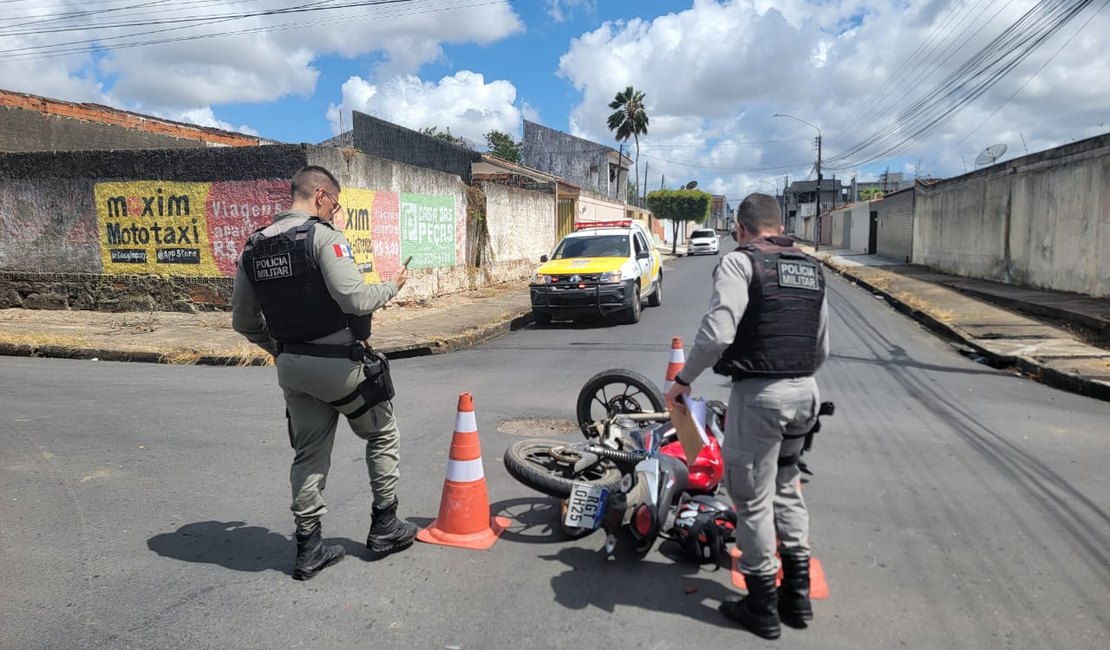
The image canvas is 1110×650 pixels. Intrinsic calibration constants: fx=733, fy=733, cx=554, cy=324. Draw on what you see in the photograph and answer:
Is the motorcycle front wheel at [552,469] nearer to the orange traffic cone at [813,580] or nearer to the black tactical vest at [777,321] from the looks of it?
the orange traffic cone at [813,580]

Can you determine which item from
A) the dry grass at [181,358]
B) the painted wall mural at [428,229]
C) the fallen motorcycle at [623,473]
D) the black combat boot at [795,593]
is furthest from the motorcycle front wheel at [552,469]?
the painted wall mural at [428,229]

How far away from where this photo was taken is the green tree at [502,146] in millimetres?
61969

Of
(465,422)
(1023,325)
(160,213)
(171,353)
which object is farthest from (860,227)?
(465,422)

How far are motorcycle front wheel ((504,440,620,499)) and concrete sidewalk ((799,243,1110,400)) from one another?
618 centimetres

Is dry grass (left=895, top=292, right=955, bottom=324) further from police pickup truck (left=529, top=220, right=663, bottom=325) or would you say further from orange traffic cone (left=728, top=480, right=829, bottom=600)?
orange traffic cone (left=728, top=480, right=829, bottom=600)

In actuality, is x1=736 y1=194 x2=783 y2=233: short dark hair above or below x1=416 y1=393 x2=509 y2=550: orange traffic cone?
above

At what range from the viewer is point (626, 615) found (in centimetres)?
310

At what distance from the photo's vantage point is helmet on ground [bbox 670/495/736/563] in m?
3.52

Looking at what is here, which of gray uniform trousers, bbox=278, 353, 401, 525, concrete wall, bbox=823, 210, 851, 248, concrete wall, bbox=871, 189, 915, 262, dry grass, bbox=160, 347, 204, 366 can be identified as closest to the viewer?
gray uniform trousers, bbox=278, 353, 401, 525

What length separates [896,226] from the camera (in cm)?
3306

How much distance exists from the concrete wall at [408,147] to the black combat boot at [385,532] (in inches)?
936

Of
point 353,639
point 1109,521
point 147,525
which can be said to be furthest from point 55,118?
point 1109,521

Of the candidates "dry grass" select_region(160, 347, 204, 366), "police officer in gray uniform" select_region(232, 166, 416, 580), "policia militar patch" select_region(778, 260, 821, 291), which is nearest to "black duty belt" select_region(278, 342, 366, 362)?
"police officer in gray uniform" select_region(232, 166, 416, 580)

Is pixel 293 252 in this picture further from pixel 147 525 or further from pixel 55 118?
pixel 55 118
